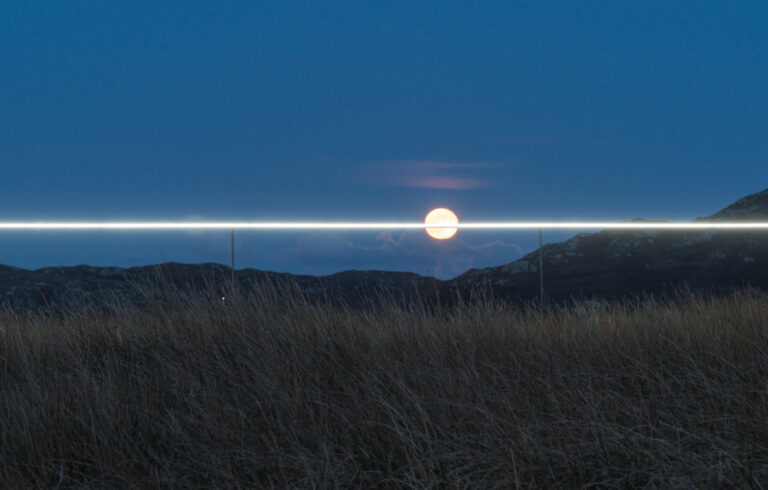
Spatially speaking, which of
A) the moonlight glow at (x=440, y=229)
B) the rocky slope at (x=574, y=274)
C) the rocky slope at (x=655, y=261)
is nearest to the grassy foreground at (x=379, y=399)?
the rocky slope at (x=574, y=274)

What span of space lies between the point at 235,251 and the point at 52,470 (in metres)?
3.31

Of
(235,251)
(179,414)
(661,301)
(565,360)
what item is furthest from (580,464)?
(235,251)

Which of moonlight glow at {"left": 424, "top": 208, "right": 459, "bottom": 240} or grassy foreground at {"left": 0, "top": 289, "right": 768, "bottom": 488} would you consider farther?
moonlight glow at {"left": 424, "top": 208, "right": 459, "bottom": 240}

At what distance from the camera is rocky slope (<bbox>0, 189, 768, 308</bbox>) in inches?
199

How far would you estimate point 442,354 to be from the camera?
369 centimetres

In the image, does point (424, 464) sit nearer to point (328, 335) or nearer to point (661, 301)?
point (328, 335)

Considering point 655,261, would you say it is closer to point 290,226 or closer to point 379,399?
point 290,226

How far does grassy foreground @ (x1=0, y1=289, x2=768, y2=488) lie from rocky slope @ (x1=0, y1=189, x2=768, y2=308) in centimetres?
40

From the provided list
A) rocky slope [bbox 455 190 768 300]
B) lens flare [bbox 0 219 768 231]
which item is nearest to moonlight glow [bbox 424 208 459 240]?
lens flare [bbox 0 219 768 231]

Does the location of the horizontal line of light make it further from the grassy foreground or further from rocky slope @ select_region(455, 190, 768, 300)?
rocky slope @ select_region(455, 190, 768, 300)

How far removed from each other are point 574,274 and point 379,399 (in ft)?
96.4

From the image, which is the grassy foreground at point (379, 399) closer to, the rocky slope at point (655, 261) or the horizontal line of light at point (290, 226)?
the horizontal line of light at point (290, 226)

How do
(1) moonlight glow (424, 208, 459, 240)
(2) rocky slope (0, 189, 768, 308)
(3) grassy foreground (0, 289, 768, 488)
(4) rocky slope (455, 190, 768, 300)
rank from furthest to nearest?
(4) rocky slope (455, 190, 768, 300) < (1) moonlight glow (424, 208, 459, 240) < (2) rocky slope (0, 189, 768, 308) < (3) grassy foreground (0, 289, 768, 488)

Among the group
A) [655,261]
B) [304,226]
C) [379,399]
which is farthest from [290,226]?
[655,261]
